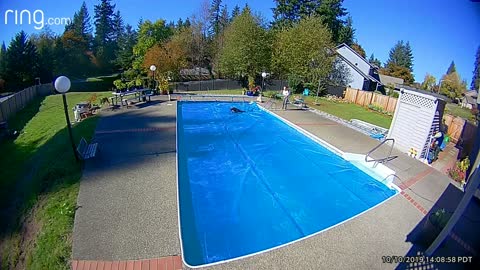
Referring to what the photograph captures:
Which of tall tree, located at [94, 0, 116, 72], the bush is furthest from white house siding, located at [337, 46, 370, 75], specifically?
tall tree, located at [94, 0, 116, 72]

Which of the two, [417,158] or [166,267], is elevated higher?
[417,158]

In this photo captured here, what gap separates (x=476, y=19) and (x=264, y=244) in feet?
18.1

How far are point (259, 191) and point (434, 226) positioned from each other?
4423 mm

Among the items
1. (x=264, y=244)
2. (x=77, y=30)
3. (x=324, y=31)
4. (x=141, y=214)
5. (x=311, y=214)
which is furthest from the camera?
(x=77, y=30)

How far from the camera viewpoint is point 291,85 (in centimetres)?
2538

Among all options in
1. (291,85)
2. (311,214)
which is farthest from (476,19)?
(291,85)

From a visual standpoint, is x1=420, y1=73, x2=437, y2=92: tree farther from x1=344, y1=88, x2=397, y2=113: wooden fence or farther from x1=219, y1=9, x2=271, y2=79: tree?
x1=219, y1=9, x2=271, y2=79: tree

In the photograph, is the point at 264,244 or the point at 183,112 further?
the point at 183,112

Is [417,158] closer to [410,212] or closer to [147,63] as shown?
[410,212]

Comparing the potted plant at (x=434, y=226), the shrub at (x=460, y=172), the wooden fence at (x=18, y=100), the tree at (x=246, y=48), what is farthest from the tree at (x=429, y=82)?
the wooden fence at (x=18, y=100)

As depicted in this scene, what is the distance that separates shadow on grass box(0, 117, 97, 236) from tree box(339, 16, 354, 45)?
40204 millimetres

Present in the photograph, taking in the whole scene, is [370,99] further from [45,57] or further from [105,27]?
[105,27]

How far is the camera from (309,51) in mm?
24609

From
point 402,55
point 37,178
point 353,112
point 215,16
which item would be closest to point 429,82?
point 353,112
